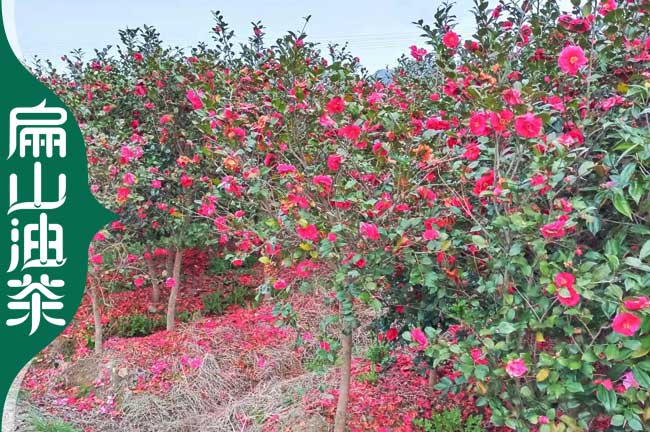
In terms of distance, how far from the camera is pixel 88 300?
167 inches

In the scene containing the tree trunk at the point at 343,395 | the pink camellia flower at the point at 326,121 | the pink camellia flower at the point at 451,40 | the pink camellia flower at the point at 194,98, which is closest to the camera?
the pink camellia flower at the point at 451,40

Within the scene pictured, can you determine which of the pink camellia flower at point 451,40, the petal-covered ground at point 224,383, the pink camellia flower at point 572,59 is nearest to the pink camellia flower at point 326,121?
the pink camellia flower at point 451,40

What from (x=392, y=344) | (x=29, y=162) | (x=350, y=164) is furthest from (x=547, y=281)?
(x=29, y=162)

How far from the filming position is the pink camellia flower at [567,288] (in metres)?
1.17

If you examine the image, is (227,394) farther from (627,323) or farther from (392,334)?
(627,323)

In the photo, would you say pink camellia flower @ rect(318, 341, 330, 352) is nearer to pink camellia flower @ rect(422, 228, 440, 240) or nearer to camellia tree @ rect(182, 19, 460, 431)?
camellia tree @ rect(182, 19, 460, 431)

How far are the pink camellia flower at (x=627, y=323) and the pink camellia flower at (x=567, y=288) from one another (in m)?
0.10

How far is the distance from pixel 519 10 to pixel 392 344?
1.58 meters

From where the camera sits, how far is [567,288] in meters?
1.18

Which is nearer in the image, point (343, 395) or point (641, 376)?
point (641, 376)

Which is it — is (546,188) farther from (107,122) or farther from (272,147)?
(107,122)

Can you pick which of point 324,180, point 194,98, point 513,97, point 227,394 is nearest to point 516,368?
point 513,97

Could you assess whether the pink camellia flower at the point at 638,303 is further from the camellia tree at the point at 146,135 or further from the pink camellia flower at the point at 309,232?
the camellia tree at the point at 146,135

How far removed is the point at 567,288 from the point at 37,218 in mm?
2022
